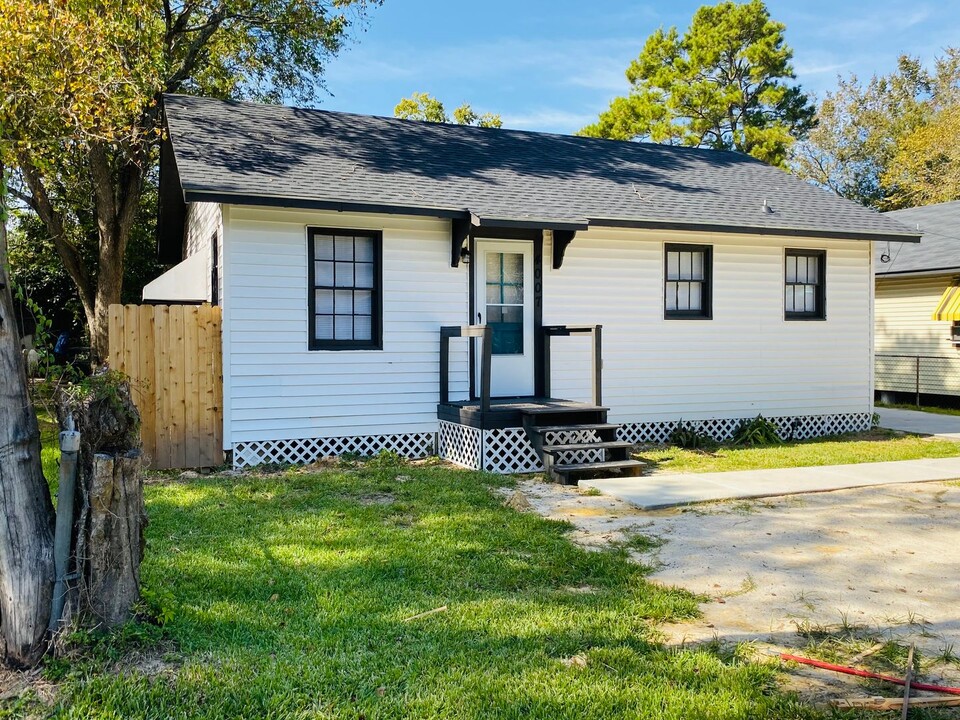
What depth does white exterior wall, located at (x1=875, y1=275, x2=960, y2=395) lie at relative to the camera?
57.2 ft

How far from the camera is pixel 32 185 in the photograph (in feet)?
53.1

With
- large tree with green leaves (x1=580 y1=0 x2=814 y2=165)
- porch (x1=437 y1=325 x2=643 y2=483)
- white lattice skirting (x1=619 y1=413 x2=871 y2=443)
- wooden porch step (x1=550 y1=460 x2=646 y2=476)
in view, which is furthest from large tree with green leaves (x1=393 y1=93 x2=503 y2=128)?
wooden porch step (x1=550 y1=460 x2=646 y2=476)

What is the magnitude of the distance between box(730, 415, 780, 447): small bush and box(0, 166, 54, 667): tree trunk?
383 inches

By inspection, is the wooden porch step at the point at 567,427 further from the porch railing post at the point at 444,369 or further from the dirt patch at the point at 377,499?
the dirt patch at the point at 377,499

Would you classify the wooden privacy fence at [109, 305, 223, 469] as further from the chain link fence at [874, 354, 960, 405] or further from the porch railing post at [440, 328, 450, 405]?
the chain link fence at [874, 354, 960, 405]

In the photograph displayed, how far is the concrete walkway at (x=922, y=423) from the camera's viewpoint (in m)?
12.6

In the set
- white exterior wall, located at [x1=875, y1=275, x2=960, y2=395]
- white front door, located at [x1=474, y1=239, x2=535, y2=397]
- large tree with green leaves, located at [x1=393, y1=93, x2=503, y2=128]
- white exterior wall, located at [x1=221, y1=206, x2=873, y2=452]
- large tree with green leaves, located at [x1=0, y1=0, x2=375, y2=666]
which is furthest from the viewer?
large tree with green leaves, located at [x1=393, y1=93, x2=503, y2=128]

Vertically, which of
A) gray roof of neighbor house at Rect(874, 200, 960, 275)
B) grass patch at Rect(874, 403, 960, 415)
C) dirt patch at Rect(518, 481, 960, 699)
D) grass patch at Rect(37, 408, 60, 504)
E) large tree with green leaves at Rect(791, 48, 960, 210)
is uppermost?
large tree with green leaves at Rect(791, 48, 960, 210)

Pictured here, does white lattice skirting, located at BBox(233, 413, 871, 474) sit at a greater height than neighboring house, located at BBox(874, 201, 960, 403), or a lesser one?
lesser

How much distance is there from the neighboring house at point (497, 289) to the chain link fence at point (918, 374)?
5893 millimetres

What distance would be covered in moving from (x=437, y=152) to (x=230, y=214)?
3.89m

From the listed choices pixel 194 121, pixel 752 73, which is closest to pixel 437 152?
pixel 194 121

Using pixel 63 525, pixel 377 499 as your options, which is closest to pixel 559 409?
pixel 377 499

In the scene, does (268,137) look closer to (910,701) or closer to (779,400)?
(779,400)
